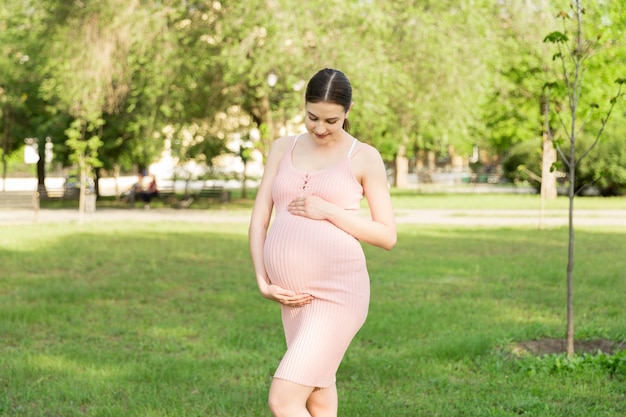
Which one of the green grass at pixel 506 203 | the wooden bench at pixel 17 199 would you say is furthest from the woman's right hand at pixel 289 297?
the green grass at pixel 506 203

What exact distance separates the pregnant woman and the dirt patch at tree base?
13.1 feet

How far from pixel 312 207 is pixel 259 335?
4693 millimetres

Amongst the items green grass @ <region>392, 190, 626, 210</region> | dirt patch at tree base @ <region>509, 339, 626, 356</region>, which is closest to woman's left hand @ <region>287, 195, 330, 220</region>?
dirt patch at tree base @ <region>509, 339, 626, 356</region>

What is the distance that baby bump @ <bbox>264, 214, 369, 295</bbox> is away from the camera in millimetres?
3459

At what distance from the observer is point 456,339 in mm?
7559

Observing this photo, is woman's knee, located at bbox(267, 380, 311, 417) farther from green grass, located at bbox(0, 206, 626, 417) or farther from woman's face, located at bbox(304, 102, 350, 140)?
green grass, located at bbox(0, 206, 626, 417)

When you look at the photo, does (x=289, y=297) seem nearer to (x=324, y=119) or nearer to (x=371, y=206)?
(x=371, y=206)

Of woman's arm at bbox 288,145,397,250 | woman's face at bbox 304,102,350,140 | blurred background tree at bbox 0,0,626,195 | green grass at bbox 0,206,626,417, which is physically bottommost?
green grass at bbox 0,206,626,417

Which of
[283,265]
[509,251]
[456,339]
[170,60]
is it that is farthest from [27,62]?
[283,265]

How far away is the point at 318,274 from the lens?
3.46 meters

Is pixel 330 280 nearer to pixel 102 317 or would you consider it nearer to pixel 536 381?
pixel 536 381

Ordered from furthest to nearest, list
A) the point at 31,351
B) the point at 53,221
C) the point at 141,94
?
the point at 141,94 < the point at 53,221 < the point at 31,351

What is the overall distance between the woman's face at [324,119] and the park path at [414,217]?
1724cm

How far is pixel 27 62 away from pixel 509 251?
25.4 metres
